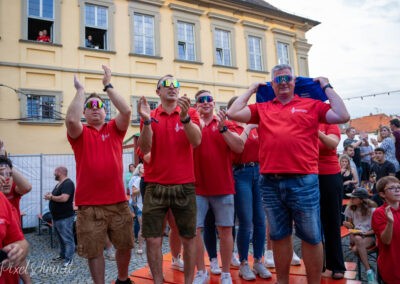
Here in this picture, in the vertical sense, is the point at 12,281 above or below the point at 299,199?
below

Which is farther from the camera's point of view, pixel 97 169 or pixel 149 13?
pixel 149 13

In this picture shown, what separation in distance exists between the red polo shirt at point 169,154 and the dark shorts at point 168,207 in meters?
0.09

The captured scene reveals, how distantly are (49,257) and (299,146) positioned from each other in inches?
248

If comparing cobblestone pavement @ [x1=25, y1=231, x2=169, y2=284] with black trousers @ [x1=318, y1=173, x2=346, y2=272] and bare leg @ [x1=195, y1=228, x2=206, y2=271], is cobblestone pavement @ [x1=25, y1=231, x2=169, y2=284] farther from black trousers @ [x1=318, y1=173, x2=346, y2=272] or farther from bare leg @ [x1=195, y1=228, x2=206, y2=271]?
black trousers @ [x1=318, y1=173, x2=346, y2=272]

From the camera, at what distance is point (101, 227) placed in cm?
317

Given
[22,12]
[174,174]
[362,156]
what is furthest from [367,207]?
[22,12]

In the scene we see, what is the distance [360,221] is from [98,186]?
4.00 metres

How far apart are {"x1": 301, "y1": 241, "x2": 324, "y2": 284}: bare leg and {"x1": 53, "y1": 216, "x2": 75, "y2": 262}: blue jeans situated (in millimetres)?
5215

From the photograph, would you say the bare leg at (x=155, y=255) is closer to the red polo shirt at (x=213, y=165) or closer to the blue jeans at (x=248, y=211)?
the red polo shirt at (x=213, y=165)

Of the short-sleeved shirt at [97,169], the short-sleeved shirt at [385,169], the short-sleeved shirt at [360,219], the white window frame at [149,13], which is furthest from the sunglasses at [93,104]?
the white window frame at [149,13]

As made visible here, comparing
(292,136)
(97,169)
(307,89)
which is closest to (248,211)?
(292,136)

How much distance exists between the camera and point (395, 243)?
3564mm

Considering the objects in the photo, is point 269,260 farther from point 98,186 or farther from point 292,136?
point 98,186

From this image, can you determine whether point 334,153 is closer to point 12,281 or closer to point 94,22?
point 12,281
